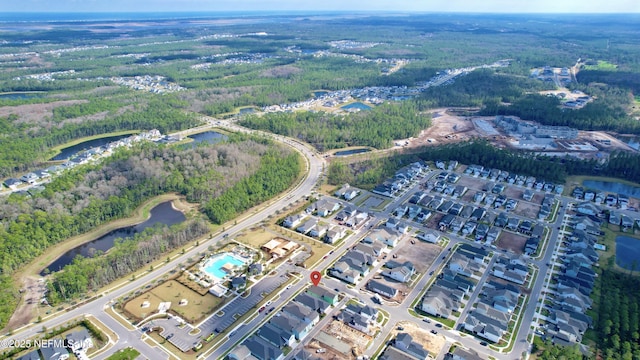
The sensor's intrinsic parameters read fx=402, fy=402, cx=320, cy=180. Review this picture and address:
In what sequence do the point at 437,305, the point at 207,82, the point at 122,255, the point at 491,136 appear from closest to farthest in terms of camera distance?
1. the point at 437,305
2. the point at 122,255
3. the point at 491,136
4. the point at 207,82

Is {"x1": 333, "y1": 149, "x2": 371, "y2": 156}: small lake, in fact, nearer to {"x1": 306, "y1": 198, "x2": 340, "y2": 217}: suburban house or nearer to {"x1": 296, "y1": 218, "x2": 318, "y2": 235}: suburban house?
{"x1": 306, "y1": 198, "x2": 340, "y2": 217}: suburban house

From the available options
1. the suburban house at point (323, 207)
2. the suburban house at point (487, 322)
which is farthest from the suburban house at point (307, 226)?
the suburban house at point (487, 322)

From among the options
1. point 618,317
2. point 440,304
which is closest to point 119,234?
point 440,304

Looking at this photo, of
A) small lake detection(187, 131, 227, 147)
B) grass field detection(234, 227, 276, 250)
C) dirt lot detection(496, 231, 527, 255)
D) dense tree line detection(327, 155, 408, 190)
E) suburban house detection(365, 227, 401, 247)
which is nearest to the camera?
dirt lot detection(496, 231, 527, 255)

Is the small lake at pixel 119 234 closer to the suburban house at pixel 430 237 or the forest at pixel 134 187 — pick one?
the forest at pixel 134 187

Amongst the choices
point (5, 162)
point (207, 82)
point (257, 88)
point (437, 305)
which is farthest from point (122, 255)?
point (207, 82)

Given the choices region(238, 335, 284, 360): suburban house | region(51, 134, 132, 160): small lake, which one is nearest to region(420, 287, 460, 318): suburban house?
region(238, 335, 284, 360): suburban house

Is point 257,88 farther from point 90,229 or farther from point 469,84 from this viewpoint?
point 90,229

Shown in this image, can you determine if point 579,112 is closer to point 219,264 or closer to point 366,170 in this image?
point 366,170
